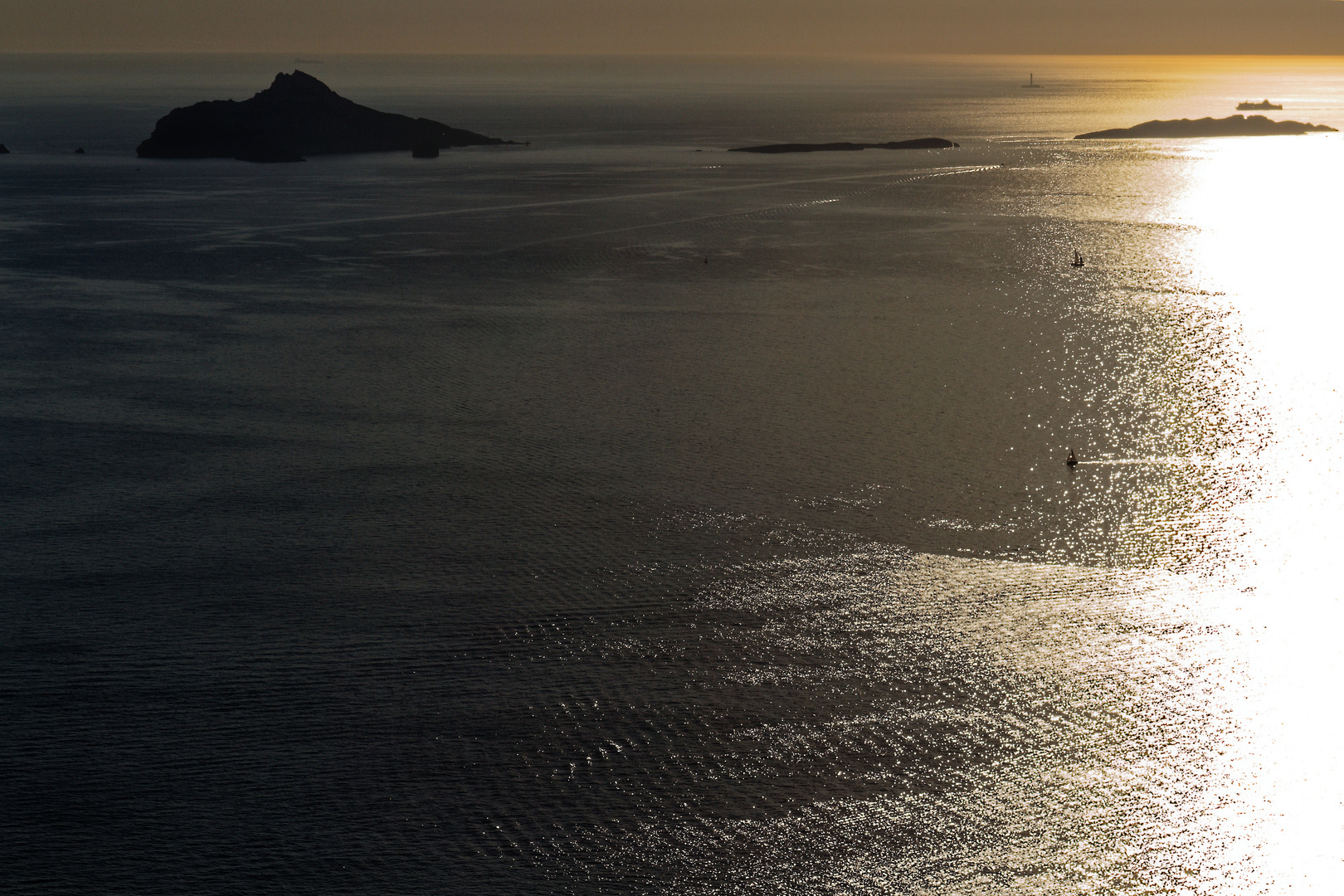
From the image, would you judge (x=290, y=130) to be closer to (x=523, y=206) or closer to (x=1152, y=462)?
(x=523, y=206)

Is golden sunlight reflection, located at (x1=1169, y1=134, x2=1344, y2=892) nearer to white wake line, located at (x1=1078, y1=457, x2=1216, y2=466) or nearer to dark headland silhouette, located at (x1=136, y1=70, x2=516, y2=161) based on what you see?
white wake line, located at (x1=1078, y1=457, x2=1216, y2=466)

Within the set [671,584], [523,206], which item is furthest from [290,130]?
[671,584]

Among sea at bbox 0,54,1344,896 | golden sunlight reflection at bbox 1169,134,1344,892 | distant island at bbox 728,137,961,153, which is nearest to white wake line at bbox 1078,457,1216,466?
sea at bbox 0,54,1344,896

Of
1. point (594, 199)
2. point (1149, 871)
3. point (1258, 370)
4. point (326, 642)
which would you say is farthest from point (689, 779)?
point (594, 199)

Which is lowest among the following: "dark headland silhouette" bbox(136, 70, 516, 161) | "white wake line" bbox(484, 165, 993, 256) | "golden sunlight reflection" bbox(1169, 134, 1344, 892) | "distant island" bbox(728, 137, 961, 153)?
"golden sunlight reflection" bbox(1169, 134, 1344, 892)

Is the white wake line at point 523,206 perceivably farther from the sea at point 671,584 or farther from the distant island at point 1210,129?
the distant island at point 1210,129
